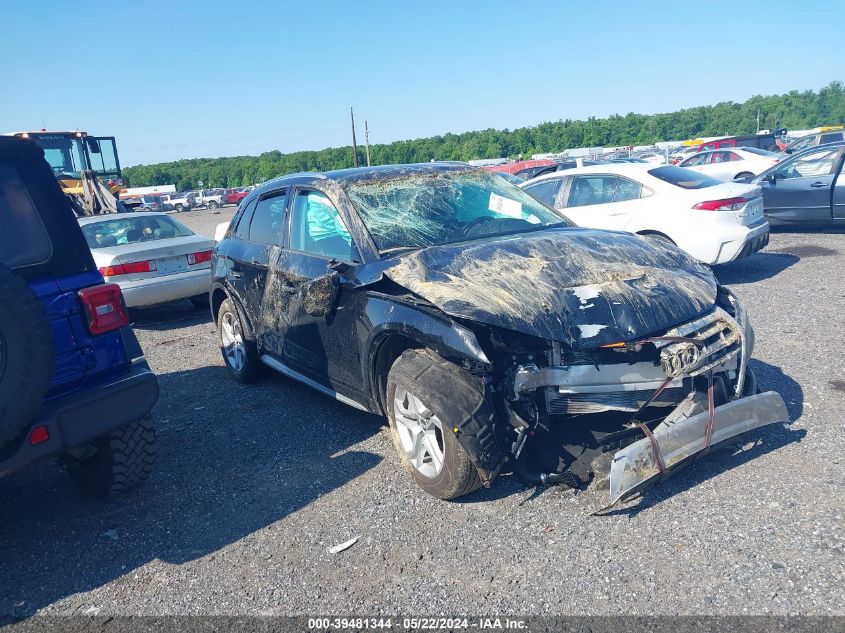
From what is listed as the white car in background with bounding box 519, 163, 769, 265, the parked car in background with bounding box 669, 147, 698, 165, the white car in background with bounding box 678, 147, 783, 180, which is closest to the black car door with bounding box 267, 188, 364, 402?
the white car in background with bounding box 519, 163, 769, 265

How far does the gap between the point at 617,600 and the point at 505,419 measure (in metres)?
1.00

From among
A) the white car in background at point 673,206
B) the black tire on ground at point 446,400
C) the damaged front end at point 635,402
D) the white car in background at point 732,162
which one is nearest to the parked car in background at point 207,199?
the white car in background at point 732,162

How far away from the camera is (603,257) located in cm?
394

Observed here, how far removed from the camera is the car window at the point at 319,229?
4.42 m

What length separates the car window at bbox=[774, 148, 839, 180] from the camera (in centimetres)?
1070

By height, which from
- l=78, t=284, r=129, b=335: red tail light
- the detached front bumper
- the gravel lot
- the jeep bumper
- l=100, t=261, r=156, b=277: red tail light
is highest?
l=78, t=284, r=129, b=335: red tail light

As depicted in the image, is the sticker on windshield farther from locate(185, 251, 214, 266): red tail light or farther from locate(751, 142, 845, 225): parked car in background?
locate(751, 142, 845, 225): parked car in background

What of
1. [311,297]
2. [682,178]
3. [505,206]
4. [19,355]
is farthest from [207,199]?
[19,355]

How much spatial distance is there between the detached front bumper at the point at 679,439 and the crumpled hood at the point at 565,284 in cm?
49

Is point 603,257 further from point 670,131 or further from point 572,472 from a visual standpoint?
point 670,131

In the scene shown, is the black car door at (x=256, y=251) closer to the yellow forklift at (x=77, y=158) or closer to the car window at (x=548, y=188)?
the car window at (x=548, y=188)

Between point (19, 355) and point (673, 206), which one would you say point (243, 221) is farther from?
point (673, 206)

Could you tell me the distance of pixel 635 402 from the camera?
3428mm

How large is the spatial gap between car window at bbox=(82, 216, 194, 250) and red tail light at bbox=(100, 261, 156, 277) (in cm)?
66
